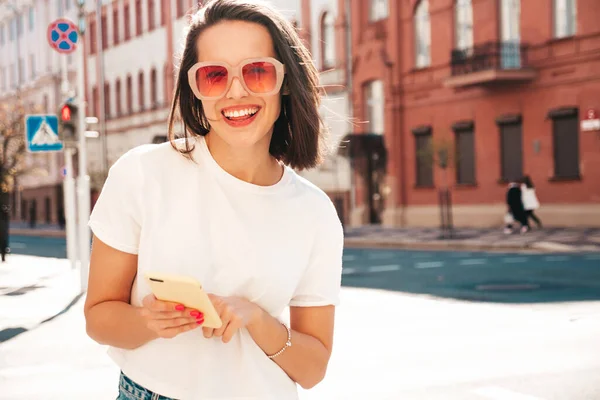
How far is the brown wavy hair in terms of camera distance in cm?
271

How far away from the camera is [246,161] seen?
2746 mm

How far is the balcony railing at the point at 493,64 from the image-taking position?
30.5 metres

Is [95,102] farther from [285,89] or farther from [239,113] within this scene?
[239,113]

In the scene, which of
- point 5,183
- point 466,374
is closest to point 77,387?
point 466,374

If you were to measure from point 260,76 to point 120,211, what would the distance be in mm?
527

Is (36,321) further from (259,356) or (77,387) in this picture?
(259,356)

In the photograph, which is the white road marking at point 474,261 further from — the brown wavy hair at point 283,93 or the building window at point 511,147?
the brown wavy hair at point 283,93

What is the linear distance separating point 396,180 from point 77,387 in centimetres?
2998

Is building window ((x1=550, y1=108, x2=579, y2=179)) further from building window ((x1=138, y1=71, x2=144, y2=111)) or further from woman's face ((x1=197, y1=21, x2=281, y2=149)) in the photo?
building window ((x1=138, y1=71, x2=144, y2=111))

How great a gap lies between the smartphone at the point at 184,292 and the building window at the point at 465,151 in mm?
31356

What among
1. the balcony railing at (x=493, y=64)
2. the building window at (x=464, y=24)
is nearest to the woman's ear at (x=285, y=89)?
the balcony railing at (x=493, y=64)

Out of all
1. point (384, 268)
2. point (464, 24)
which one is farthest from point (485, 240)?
point (464, 24)

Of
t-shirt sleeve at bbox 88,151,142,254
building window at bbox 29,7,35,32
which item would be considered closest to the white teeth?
t-shirt sleeve at bbox 88,151,142,254

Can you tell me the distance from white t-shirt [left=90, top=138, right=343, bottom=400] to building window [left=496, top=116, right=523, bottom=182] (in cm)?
2923
